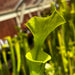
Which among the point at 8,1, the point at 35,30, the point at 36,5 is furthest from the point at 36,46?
the point at 36,5

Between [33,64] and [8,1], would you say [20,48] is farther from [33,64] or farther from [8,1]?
[8,1]

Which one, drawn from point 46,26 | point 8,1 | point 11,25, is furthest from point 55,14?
point 11,25

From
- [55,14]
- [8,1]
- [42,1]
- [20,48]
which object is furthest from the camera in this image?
[42,1]

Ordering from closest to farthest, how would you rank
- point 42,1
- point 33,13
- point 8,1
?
point 8,1, point 33,13, point 42,1

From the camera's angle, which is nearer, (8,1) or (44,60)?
(44,60)

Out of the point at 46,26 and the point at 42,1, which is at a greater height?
the point at 42,1

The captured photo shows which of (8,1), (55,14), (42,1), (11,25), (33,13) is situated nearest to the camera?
(55,14)

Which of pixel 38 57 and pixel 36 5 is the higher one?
pixel 36 5

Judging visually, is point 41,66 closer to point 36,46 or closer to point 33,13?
point 36,46

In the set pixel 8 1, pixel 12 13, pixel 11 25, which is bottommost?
pixel 11 25
